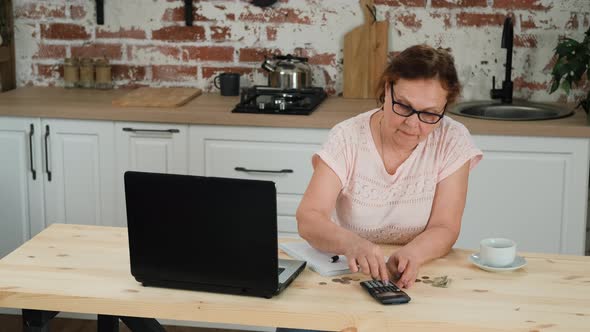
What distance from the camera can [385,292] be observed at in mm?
2137

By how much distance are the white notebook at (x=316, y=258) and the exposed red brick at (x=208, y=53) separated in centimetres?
198

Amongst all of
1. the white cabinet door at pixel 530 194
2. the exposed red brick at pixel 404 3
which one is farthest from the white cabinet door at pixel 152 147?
the white cabinet door at pixel 530 194

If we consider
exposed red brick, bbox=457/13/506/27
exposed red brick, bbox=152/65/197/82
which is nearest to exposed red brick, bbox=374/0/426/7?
exposed red brick, bbox=457/13/506/27

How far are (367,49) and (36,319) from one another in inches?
93.7

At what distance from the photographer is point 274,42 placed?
431 cm

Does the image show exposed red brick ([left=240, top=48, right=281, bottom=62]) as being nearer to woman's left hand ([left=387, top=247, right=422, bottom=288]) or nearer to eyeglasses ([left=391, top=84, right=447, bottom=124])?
eyeglasses ([left=391, top=84, right=447, bottom=124])

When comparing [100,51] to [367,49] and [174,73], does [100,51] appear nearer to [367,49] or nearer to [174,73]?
[174,73]

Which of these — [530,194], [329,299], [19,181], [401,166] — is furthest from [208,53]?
[329,299]

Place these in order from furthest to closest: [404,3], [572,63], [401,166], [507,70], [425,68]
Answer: [404,3] < [507,70] < [572,63] < [401,166] < [425,68]

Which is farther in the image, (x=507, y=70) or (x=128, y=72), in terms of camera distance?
(x=128, y=72)

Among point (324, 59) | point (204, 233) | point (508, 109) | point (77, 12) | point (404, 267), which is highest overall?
point (77, 12)

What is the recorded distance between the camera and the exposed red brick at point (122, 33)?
4.39 meters

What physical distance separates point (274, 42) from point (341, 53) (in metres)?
0.32

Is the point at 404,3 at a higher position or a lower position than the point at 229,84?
higher
